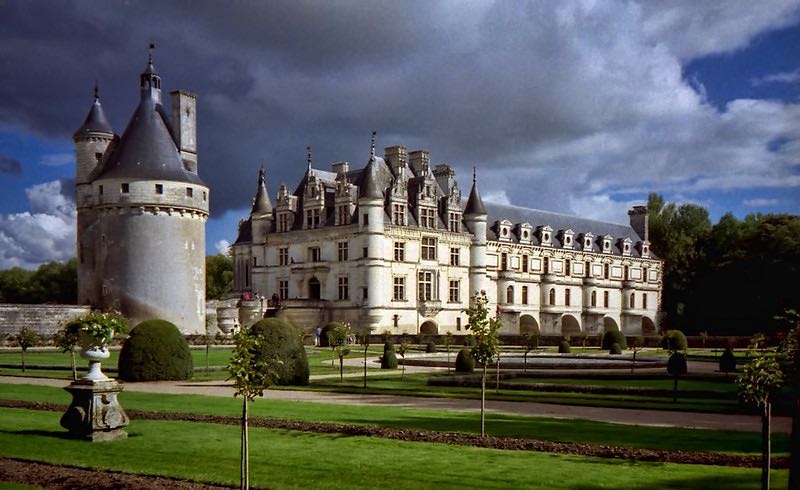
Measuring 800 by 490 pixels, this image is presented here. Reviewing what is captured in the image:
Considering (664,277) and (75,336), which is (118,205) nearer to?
(75,336)

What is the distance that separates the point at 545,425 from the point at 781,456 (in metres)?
3.65

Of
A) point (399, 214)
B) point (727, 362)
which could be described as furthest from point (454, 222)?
point (727, 362)

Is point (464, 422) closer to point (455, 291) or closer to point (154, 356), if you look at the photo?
point (154, 356)

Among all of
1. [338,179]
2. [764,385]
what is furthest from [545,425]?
[338,179]

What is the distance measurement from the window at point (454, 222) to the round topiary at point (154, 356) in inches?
1261

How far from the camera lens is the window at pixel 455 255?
52.5 meters

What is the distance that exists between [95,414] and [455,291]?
1664 inches

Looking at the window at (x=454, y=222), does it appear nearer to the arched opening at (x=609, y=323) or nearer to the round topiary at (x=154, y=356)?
the arched opening at (x=609, y=323)

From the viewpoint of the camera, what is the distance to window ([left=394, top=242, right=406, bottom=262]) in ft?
160

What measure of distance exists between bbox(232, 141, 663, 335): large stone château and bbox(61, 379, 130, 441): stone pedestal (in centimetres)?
3526

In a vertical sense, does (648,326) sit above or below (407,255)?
below

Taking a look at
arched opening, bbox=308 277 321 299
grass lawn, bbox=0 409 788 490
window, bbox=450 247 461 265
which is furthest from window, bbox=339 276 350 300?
grass lawn, bbox=0 409 788 490

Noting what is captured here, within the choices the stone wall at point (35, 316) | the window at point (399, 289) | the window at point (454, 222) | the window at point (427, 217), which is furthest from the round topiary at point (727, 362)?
the stone wall at point (35, 316)

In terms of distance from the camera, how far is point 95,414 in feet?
37.3
